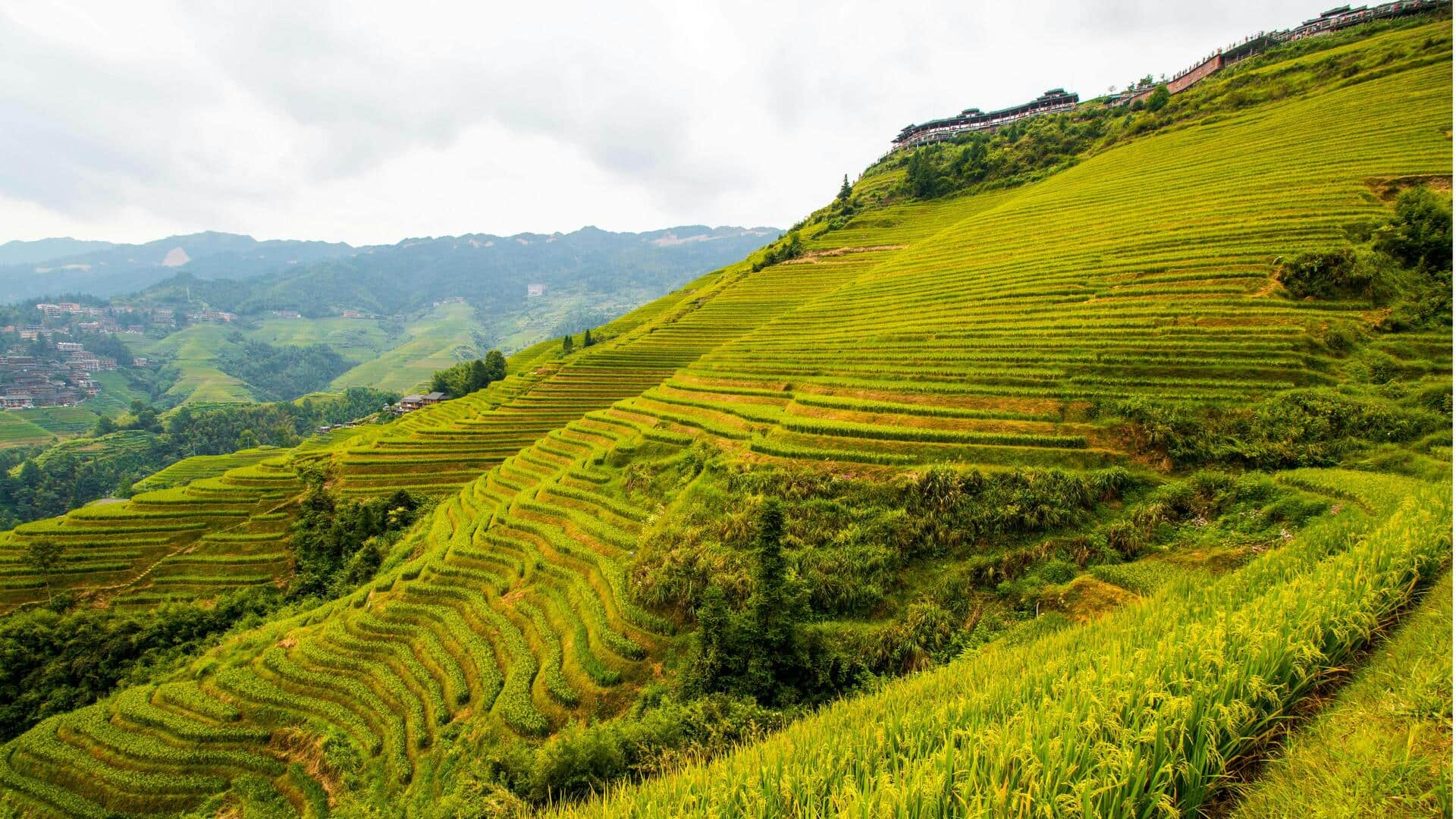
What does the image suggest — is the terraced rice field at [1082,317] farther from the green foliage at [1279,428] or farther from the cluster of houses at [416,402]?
the cluster of houses at [416,402]

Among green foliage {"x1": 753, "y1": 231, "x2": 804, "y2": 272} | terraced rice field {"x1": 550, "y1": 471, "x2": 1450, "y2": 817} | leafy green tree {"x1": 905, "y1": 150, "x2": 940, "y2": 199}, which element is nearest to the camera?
terraced rice field {"x1": 550, "y1": 471, "x2": 1450, "y2": 817}

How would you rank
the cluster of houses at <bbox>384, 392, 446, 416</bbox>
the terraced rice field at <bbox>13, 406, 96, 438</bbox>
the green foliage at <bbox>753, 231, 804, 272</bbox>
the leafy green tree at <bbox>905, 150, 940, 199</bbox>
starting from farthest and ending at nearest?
the terraced rice field at <bbox>13, 406, 96, 438</bbox> → the cluster of houses at <bbox>384, 392, 446, 416</bbox> → the leafy green tree at <bbox>905, 150, 940, 199</bbox> → the green foliage at <bbox>753, 231, 804, 272</bbox>

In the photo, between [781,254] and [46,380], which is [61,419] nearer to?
[46,380]

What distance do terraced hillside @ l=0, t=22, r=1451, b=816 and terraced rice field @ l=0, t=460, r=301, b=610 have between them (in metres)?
0.38

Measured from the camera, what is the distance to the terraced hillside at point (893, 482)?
180 inches

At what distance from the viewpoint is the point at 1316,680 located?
4.76 meters

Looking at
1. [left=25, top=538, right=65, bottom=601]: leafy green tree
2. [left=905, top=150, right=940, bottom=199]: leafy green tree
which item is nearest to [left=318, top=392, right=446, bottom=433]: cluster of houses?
[left=25, top=538, right=65, bottom=601]: leafy green tree

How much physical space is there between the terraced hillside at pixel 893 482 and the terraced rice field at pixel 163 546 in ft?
1.24

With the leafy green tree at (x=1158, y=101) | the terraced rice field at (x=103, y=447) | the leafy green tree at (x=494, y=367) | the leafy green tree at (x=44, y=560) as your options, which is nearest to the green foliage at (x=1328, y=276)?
the leafy green tree at (x=1158, y=101)

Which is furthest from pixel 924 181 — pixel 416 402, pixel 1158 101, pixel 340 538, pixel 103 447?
pixel 103 447

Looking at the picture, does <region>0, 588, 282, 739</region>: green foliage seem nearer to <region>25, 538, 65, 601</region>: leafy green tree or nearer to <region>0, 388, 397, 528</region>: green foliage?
<region>25, 538, 65, 601</region>: leafy green tree

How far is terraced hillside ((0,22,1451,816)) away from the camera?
458 centimetres

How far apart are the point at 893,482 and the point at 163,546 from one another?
46.8 metres

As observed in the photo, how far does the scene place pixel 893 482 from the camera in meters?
17.6
